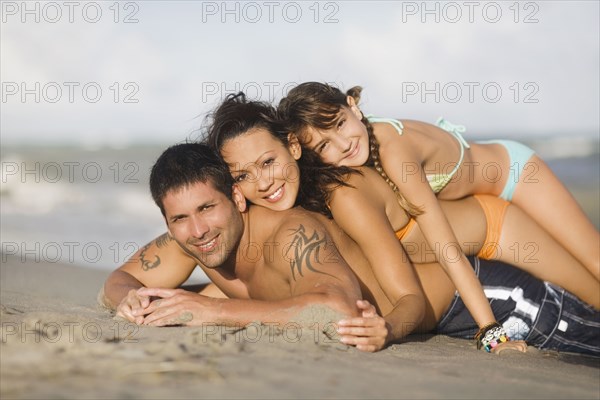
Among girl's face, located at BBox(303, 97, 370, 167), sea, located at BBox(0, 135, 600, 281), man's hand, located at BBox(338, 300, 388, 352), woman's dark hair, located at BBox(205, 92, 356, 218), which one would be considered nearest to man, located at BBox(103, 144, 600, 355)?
man's hand, located at BBox(338, 300, 388, 352)

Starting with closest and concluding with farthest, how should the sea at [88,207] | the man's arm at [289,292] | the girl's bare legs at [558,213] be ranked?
the man's arm at [289,292] < the girl's bare legs at [558,213] < the sea at [88,207]

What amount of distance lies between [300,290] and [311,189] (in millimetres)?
721

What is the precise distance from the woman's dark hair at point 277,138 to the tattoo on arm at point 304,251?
0.38m

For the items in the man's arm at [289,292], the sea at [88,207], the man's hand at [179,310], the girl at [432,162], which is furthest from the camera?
the sea at [88,207]

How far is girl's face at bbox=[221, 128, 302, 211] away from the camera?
178 inches

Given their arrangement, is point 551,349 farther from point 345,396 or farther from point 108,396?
point 108,396

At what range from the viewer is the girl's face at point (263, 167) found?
14.8 feet

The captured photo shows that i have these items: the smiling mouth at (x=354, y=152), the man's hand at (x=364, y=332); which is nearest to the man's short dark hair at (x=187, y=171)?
the smiling mouth at (x=354, y=152)

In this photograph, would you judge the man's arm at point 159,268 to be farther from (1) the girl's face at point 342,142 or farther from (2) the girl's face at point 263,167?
(1) the girl's face at point 342,142

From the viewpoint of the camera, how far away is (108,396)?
8.75 ft

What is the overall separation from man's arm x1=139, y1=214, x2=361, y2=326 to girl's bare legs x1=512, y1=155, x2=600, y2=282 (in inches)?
73.2

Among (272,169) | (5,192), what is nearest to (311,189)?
(272,169)

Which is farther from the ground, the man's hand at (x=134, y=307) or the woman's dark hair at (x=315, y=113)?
the woman's dark hair at (x=315, y=113)

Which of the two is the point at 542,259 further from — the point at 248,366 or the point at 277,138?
the point at 248,366
